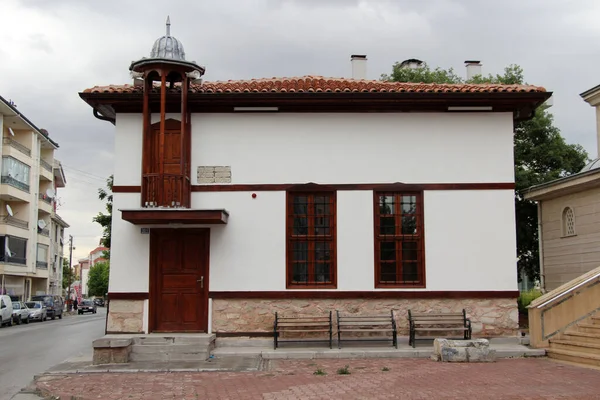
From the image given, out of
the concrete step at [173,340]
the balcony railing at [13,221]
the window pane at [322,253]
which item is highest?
the balcony railing at [13,221]

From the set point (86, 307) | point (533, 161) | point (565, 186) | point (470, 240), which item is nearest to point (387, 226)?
point (470, 240)

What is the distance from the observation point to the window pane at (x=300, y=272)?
43.3 feet

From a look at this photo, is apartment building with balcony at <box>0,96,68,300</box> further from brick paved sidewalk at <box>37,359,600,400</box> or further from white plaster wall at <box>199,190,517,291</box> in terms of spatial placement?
brick paved sidewalk at <box>37,359,600,400</box>

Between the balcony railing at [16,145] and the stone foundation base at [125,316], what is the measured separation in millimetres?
34948

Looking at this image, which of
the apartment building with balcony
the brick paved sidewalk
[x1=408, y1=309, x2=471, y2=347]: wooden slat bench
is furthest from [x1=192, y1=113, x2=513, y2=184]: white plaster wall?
the apartment building with balcony

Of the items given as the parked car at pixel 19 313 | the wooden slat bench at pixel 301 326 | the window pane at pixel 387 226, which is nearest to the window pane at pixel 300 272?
the wooden slat bench at pixel 301 326

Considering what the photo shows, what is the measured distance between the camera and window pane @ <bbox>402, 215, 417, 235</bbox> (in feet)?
43.7

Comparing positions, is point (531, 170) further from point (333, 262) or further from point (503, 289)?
point (333, 262)

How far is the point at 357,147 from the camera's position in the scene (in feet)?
44.1

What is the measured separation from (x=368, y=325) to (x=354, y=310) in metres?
0.46

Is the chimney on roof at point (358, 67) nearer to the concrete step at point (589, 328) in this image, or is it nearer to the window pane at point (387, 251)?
the window pane at point (387, 251)

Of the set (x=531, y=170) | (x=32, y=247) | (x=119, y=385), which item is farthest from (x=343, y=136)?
(x=32, y=247)

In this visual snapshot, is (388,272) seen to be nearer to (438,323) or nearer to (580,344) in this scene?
(438,323)

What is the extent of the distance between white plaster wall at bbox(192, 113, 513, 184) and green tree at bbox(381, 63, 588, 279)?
8536 mm
